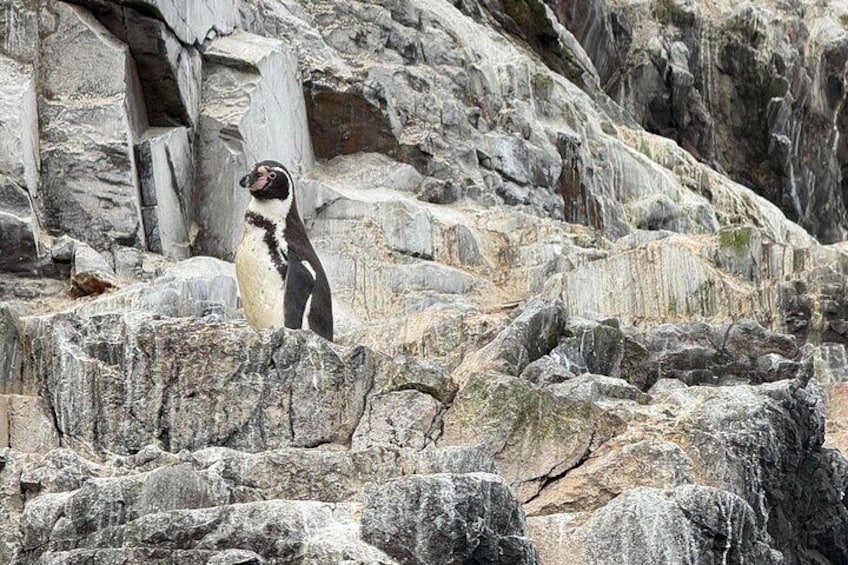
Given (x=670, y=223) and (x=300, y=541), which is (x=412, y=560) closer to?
(x=300, y=541)

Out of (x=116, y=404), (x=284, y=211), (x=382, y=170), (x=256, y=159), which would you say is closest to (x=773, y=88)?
(x=382, y=170)

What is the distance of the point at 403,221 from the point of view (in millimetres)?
25250

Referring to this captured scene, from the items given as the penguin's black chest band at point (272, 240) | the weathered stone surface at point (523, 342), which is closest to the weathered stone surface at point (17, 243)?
the penguin's black chest band at point (272, 240)

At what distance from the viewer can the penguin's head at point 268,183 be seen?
59.1 ft

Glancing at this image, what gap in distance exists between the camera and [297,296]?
17469 millimetres

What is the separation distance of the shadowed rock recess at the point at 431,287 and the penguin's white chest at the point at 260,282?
0.44m

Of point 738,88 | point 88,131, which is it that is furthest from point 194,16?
point 738,88

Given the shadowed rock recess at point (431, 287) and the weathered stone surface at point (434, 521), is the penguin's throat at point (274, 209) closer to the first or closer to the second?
the shadowed rock recess at point (431, 287)

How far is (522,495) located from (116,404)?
3.54 m

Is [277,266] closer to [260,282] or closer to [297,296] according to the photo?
[260,282]

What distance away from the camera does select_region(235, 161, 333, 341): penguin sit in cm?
1747

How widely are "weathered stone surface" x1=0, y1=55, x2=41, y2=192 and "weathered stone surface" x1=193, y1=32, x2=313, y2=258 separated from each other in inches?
98.0

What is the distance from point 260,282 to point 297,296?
0.40m

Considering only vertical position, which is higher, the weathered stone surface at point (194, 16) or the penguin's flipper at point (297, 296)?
the weathered stone surface at point (194, 16)
